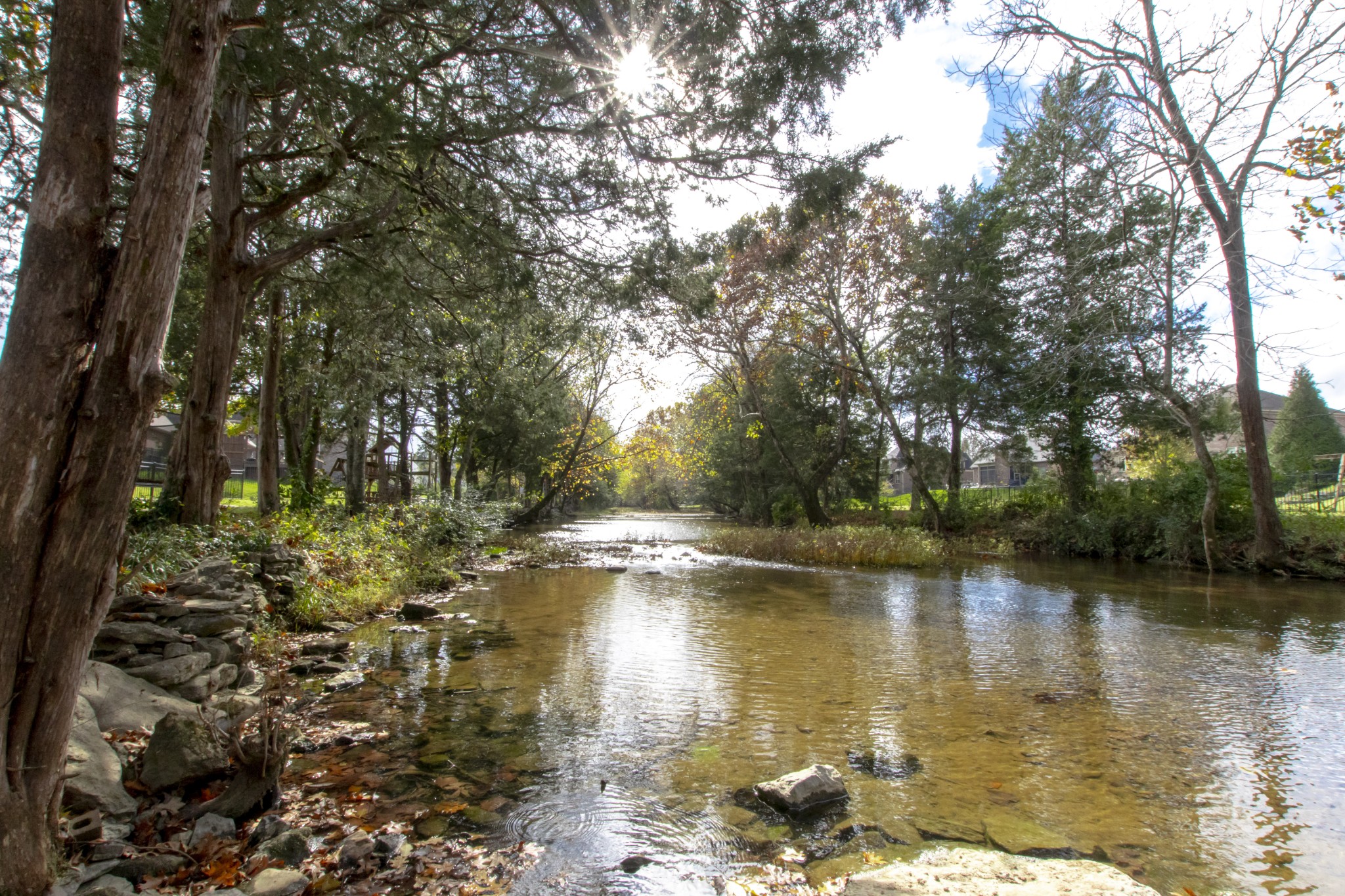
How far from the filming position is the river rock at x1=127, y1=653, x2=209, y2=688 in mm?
4680

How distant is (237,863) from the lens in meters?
2.96

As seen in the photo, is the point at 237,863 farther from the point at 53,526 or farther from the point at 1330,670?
the point at 1330,670

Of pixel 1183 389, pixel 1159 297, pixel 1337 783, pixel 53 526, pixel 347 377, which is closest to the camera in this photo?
pixel 53 526

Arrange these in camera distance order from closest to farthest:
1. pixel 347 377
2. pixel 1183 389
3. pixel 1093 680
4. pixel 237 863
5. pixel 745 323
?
pixel 237 863, pixel 1093 680, pixel 347 377, pixel 1183 389, pixel 745 323

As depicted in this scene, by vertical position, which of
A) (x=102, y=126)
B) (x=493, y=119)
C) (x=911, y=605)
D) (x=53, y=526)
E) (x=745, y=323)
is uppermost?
(x=745, y=323)

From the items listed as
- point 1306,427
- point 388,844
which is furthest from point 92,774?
point 1306,427

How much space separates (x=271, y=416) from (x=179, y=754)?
12.6 m

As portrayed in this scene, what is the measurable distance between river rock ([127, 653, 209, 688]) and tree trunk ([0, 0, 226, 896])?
2.60 m

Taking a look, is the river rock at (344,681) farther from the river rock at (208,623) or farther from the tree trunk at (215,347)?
the tree trunk at (215,347)

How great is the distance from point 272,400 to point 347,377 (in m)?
1.57

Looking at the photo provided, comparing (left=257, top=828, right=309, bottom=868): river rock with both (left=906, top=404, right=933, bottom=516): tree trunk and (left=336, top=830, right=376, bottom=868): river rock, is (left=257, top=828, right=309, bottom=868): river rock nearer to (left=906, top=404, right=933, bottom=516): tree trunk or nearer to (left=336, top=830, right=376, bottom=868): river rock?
(left=336, top=830, right=376, bottom=868): river rock

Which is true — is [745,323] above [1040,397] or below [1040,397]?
above

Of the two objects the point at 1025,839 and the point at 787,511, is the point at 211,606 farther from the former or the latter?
the point at 787,511

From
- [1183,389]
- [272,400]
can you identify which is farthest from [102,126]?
[1183,389]
